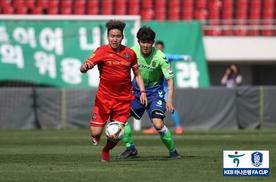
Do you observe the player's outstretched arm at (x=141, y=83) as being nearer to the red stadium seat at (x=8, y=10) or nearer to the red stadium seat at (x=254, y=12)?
the red stadium seat at (x=8, y=10)

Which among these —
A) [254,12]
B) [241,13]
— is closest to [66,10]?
[241,13]

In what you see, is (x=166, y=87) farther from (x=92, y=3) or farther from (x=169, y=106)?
(x=92, y=3)

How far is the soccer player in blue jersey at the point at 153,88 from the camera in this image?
14195 millimetres

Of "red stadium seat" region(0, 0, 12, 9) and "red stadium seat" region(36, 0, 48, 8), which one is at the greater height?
"red stadium seat" region(0, 0, 12, 9)

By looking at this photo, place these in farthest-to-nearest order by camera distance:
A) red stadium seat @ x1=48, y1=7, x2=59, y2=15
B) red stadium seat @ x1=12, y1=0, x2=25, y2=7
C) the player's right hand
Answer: red stadium seat @ x1=48, y1=7, x2=59, y2=15
red stadium seat @ x1=12, y1=0, x2=25, y2=7
the player's right hand

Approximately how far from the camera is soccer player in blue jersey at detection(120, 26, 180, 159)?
46.6ft

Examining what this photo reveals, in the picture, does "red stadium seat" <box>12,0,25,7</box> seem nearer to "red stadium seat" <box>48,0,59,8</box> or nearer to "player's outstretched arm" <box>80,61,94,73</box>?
"red stadium seat" <box>48,0,59,8</box>

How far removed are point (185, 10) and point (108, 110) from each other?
21.5 m

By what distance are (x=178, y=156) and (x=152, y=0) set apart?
20.4m

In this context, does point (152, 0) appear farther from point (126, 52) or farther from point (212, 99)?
point (126, 52)

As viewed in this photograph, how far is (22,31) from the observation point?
28.7 metres

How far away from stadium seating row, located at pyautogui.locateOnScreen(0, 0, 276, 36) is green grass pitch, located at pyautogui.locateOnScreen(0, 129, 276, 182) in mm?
12460

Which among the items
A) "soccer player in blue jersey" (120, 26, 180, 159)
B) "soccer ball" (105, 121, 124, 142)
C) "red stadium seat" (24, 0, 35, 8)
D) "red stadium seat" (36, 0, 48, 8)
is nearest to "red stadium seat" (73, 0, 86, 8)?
"red stadium seat" (36, 0, 48, 8)

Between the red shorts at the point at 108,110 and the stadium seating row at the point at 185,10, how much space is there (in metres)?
20.0
